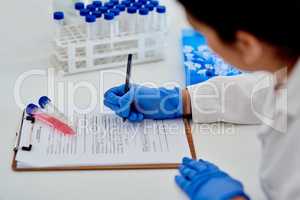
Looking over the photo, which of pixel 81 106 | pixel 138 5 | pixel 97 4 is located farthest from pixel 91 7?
pixel 81 106

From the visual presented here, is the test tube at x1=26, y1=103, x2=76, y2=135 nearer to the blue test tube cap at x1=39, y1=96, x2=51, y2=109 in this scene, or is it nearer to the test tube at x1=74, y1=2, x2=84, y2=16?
the blue test tube cap at x1=39, y1=96, x2=51, y2=109

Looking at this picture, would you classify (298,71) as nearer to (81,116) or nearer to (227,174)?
(227,174)

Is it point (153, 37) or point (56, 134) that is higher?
point (153, 37)

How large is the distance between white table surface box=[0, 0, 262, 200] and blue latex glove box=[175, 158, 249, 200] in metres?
0.02

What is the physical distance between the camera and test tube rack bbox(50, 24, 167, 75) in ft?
3.79

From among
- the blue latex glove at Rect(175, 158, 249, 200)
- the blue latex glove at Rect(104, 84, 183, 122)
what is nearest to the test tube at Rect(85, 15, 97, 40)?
the blue latex glove at Rect(104, 84, 183, 122)

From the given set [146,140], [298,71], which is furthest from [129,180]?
[298,71]

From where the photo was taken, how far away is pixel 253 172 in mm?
877

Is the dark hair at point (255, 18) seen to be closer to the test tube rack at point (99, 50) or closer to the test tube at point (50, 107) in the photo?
the test tube at point (50, 107)

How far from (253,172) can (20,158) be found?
0.43 meters

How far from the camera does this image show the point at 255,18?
608mm

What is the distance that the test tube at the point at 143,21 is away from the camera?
121 cm

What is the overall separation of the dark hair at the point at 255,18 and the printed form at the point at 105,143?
1.07ft

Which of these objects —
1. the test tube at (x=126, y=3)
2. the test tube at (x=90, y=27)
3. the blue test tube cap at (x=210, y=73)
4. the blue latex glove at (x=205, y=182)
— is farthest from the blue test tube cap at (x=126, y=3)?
the blue latex glove at (x=205, y=182)
